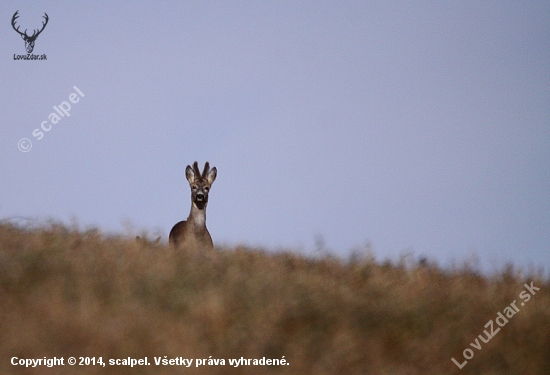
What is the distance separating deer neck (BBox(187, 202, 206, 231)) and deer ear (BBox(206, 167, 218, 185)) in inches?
24.6

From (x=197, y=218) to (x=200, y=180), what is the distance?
2.82ft

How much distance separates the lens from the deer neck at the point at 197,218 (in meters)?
14.6

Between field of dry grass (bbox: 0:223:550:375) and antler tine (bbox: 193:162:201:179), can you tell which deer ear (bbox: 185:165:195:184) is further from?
field of dry grass (bbox: 0:223:550:375)

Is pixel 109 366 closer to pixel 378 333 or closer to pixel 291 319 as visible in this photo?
pixel 291 319

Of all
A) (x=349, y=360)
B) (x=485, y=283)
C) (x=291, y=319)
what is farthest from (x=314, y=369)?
(x=485, y=283)

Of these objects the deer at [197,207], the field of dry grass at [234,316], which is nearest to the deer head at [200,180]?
the deer at [197,207]

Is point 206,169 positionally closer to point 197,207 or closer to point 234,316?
point 197,207

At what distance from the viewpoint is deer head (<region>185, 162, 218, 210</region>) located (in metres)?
14.8

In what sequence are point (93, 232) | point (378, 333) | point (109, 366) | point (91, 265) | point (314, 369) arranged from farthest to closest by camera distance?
1. point (93, 232)
2. point (91, 265)
3. point (378, 333)
4. point (314, 369)
5. point (109, 366)

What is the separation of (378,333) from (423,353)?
488 millimetres

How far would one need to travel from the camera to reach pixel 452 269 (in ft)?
38.4

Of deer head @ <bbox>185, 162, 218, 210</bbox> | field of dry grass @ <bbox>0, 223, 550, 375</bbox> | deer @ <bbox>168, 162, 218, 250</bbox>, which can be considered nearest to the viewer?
field of dry grass @ <bbox>0, 223, 550, 375</bbox>

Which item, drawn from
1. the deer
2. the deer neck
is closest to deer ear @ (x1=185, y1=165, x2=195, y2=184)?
the deer

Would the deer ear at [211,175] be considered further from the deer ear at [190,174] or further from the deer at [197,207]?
the deer ear at [190,174]
